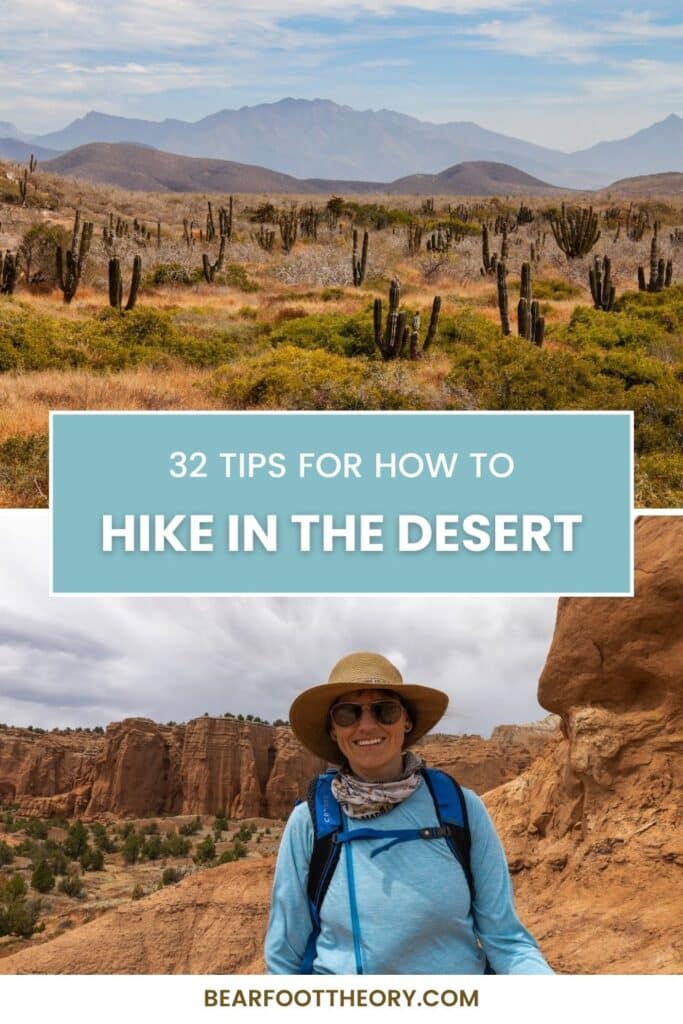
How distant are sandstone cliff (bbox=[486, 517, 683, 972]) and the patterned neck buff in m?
3.29

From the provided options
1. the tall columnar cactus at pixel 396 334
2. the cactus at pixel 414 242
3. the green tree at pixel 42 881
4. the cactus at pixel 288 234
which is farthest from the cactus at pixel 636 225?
the green tree at pixel 42 881

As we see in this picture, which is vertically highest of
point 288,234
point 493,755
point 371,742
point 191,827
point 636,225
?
point 636,225

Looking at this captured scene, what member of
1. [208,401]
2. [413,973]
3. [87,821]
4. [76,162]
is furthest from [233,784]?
[76,162]

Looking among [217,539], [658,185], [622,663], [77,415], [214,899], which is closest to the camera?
[217,539]

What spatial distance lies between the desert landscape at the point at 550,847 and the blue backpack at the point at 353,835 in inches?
116

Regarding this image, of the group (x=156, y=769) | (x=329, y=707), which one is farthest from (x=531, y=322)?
(x=329, y=707)

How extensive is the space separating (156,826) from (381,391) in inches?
251

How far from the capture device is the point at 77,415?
6.39m

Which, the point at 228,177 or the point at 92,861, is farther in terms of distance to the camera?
the point at 228,177

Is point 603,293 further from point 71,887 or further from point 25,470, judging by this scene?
point 71,887

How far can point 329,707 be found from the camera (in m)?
3.60

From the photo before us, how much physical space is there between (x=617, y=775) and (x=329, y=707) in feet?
12.7

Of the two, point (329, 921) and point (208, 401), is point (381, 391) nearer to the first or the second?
point (208, 401)

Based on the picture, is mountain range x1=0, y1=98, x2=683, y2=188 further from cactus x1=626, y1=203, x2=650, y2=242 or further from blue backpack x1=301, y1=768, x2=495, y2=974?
blue backpack x1=301, y1=768, x2=495, y2=974
